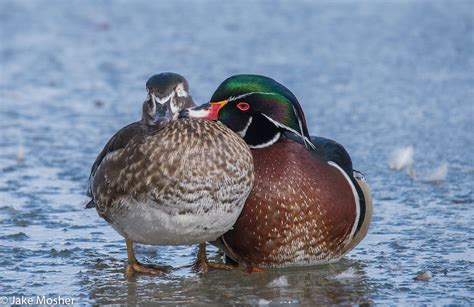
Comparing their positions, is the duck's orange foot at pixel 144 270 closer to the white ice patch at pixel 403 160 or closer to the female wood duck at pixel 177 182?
the female wood duck at pixel 177 182

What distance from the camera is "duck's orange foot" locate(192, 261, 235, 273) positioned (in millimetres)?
5066

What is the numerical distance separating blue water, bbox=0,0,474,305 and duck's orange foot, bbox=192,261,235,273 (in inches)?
2.3

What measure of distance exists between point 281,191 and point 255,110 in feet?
1.39

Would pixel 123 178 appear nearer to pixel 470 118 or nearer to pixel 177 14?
pixel 470 118

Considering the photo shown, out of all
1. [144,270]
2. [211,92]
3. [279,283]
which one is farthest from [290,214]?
[211,92]

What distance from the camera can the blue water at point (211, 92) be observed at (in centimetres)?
483

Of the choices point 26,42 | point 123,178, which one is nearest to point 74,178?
point 123,178

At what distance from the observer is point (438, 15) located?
11.5 meters

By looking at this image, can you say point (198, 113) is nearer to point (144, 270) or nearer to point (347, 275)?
point (144, 270)

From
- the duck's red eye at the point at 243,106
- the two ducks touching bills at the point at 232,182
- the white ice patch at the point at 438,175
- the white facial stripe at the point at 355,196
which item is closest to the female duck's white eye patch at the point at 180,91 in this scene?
the two ducks touching bills at the point at 232,182

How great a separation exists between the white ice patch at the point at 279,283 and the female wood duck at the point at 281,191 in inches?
4.1

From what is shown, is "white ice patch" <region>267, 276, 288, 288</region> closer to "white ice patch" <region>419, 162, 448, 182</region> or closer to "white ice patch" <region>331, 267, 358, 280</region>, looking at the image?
"white ice patch" <region>331, 267, 358, 280</region>

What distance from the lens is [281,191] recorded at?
16.0 feet

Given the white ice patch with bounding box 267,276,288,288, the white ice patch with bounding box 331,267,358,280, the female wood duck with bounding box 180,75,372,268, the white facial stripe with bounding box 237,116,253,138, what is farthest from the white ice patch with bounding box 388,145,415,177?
the white ice patch with bounding box 267,276,288,288
